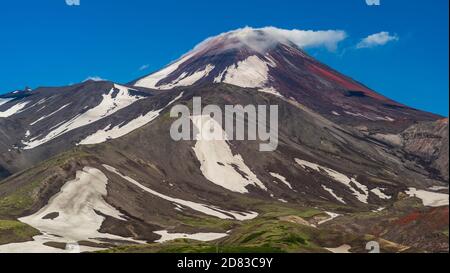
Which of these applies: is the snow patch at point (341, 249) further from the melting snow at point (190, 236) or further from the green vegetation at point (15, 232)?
the green vegetation at point (15, 232)

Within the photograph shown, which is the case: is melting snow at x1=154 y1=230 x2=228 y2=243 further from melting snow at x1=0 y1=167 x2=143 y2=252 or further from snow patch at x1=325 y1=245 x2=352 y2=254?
snow patch at x1=325 y1=245 x2=352 y2=254

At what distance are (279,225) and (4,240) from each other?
65953 millimetres

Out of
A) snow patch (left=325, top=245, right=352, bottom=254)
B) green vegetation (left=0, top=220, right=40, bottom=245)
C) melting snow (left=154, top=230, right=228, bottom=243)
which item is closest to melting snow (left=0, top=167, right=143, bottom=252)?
green vegetation (left=0, top=220, right=40, bottom=245)

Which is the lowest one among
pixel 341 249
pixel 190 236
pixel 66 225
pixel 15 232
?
pixel 341 249

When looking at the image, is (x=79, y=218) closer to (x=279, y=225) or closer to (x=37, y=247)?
(x=37, y=247)

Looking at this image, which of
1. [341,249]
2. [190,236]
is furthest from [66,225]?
[341,249]

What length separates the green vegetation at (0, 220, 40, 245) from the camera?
506 feet

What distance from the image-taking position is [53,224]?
18200 centimetres

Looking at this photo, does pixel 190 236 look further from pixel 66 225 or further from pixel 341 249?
pixel 341 249

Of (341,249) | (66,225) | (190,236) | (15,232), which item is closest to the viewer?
(341,249)

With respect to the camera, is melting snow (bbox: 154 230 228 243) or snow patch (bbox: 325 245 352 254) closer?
snow patch (bbox: 325 245 352 254)

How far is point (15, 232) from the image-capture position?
160 metres
